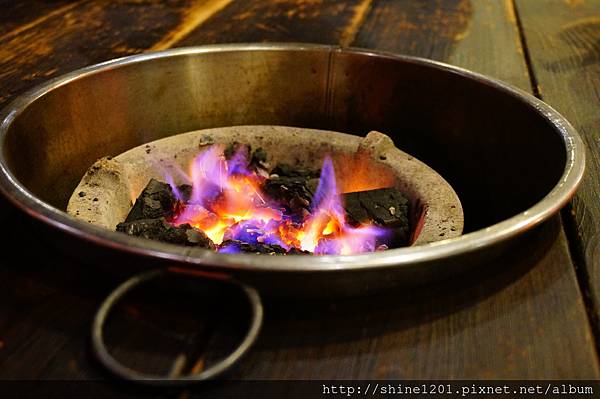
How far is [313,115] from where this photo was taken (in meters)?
1.67

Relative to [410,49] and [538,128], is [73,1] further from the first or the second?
[538,128]

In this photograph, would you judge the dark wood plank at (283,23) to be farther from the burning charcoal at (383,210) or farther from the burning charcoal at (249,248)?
the burning charcoal at (249,248)

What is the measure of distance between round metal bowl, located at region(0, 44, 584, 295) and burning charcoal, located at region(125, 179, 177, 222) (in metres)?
0.19

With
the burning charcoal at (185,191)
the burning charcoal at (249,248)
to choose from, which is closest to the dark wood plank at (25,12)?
the burning charcoal at (185,191)

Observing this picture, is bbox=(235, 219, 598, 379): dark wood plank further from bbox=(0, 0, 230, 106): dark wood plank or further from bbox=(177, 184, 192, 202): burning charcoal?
bbox=(0, 0, 230, 106): dark wood plank

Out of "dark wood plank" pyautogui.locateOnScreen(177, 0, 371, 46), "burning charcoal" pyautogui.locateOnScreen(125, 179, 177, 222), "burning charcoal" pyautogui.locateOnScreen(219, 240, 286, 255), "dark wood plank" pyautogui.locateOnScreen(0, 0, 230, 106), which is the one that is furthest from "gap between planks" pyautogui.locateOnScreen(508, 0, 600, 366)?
"dark wood plank" pyautogui.locateOnScreen(0, 0, 230, 106)

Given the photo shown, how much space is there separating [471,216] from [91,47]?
1.22 meters

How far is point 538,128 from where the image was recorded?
1264 mm

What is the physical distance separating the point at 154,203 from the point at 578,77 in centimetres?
133

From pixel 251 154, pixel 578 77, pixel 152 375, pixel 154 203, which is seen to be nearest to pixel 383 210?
pixel 251 154

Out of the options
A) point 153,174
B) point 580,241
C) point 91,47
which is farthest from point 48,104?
point 580,241

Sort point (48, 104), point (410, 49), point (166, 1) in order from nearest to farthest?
point (48, 104), point (410, 49), point (166, 1)

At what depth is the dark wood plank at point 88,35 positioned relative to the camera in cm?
150

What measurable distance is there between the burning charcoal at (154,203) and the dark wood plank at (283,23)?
622mm
